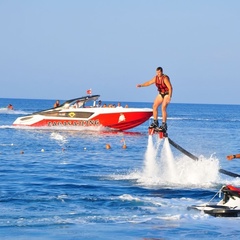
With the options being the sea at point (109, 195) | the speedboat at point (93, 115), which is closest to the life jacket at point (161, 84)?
the sea at point (109, 195)

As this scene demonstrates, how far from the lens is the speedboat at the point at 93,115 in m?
58.5

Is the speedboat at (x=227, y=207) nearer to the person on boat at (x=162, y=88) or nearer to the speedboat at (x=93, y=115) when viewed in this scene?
the person on boat at (x=162, y=88)

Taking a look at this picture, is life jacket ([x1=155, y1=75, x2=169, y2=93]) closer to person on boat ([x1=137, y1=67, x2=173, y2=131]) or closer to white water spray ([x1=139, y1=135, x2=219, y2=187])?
person on boat ([x1=137, y1=67, x2=173, y2=131])

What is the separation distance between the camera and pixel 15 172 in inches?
1173

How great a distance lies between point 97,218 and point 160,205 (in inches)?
110

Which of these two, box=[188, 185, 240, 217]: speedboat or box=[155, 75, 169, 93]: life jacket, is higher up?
box=[155, 75, 169, 93]: life jacket

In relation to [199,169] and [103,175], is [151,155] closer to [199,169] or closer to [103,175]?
[199,169]

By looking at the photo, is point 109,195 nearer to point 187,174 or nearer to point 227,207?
point 187,174

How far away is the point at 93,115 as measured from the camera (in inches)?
2320

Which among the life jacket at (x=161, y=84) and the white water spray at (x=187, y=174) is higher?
the life jacket at (x=161, y=84)

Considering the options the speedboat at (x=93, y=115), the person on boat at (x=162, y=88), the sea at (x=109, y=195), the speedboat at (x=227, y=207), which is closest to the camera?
the sea at (x=109, y=195)

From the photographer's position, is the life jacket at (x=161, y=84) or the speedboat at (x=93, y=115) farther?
the speedboat at (x=93, y=115)

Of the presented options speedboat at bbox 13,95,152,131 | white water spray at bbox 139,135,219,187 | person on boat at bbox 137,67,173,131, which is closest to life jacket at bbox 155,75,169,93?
person on boat at bbox 137,67,173,131

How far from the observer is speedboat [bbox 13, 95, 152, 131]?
2302 inches
